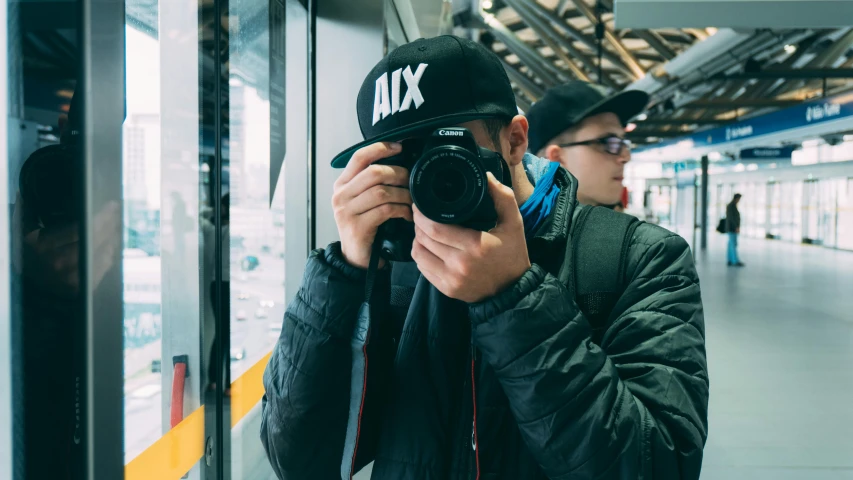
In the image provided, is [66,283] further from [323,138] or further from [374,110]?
[323,138]

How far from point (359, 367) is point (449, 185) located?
1.10 ft

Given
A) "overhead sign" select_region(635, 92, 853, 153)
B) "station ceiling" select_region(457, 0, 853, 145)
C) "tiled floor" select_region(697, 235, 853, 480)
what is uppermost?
"station ceiling" select_region(457, 0, 853, 145)

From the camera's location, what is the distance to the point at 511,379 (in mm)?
881

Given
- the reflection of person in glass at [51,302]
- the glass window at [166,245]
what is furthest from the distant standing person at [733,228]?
the reflection of person in glass at [51,302]

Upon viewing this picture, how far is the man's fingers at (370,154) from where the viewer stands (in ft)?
3.17

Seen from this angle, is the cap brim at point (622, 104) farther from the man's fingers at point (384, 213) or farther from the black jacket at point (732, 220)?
the black jacket at point (732, 220)

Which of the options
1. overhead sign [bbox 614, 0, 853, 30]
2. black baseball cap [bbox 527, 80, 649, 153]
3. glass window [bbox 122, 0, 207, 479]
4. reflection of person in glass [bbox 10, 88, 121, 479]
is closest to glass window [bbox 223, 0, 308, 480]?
glass window [bbox 122, 0, 207, 479]

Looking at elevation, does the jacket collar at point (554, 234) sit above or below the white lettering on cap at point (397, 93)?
below

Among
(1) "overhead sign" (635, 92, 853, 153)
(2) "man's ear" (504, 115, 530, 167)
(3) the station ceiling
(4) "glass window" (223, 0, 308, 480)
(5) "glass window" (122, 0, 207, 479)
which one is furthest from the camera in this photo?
(1) "overhead sign" (635, 92, 853, 153)

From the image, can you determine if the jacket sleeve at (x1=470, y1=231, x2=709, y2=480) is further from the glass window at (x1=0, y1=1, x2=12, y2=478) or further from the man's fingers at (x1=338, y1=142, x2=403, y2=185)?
the glass window at (x1=0, y1=1, x2=12, y2=478)

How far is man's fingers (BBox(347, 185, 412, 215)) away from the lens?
3.18ft

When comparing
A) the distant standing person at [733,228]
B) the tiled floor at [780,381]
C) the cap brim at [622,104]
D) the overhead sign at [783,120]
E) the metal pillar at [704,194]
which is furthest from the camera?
the metal pillar at [704,194]

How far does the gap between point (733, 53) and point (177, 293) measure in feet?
24.8

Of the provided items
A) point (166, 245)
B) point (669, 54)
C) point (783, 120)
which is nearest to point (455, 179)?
point (166, 245)
